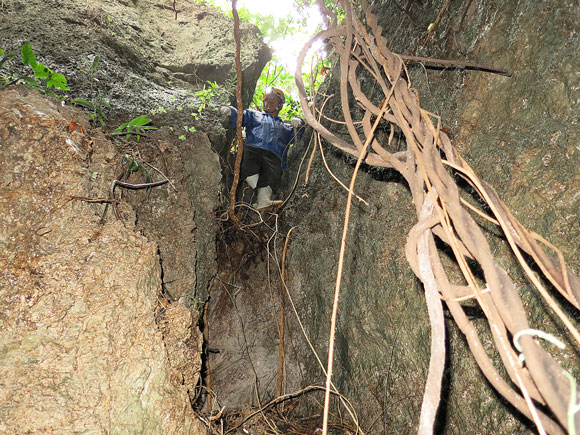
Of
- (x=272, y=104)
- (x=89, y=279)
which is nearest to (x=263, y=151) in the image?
(x=272, y=104)

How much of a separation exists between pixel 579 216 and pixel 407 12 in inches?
75.8

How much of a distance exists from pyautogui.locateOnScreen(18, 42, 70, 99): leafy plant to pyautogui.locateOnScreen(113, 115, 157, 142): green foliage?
1.34 feet

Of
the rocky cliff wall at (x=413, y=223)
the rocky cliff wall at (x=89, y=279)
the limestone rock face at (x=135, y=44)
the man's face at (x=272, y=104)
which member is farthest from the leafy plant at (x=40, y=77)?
the man's face at (x=272, y=104)

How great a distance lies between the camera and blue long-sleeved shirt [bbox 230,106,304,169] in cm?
423

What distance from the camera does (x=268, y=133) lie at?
4.27 metres

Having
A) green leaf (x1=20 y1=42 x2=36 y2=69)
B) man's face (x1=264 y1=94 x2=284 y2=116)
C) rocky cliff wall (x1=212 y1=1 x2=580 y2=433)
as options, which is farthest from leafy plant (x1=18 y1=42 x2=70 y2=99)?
man's face (x1=264 y1=94 x2=284 y2=116)

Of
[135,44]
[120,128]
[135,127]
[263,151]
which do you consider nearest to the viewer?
[120,128]

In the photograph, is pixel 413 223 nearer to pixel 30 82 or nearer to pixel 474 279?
pixel 474 279

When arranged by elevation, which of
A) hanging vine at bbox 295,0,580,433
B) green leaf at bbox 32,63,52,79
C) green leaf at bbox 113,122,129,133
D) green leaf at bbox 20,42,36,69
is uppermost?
hanging vine at bbox 295,0,580,433

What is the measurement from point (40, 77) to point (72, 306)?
62.9 inches

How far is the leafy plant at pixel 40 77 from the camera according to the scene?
215 centimetres

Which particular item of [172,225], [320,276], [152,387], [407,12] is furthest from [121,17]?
[152,387]

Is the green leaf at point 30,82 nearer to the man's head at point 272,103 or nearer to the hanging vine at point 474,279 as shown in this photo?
the hanging vine at point 474,279

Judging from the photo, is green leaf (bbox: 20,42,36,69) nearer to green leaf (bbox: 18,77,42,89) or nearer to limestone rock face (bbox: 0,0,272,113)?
green leaf (bbox: 18,77,42,89)
